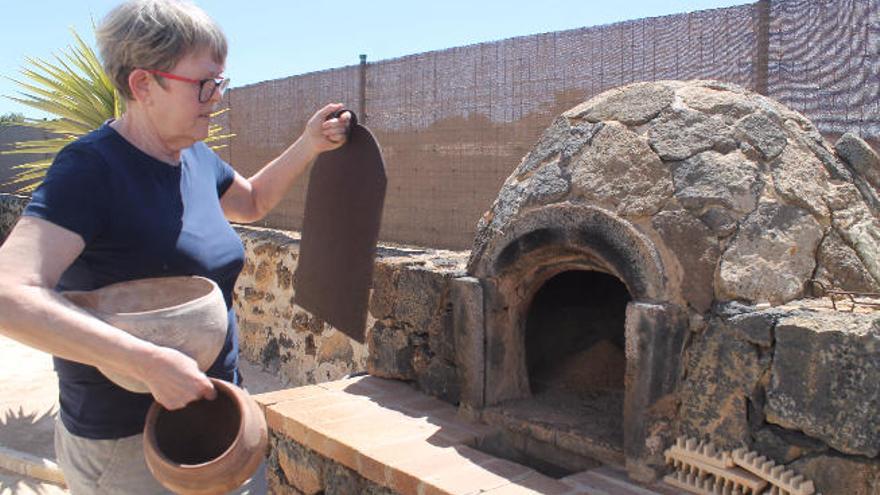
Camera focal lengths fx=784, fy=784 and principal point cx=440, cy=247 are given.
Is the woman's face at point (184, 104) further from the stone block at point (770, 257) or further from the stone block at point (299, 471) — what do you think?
the stone block at point (299, 471)

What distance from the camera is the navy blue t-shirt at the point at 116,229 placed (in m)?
1.82

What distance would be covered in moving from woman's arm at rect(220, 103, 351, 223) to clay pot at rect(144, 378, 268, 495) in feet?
2.56

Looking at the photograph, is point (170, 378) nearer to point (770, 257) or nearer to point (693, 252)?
point (693, 252)

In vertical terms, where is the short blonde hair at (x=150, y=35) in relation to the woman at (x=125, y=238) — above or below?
above

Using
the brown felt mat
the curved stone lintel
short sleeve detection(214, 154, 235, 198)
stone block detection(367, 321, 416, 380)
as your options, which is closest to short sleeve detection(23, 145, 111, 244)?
short sleeve detection(214, 154, 235, 198)

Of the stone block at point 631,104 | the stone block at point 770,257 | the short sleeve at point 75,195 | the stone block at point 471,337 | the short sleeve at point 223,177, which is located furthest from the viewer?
the stone block at point 471,337

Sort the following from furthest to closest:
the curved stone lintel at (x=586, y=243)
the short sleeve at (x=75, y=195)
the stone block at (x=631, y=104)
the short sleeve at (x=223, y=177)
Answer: the stone block at (x=631, y=104)
the curved stone lintel at (x=586, y=243)
the short sleeve at (x=223, y=177)
the short sleeve at (x=75, y=195)

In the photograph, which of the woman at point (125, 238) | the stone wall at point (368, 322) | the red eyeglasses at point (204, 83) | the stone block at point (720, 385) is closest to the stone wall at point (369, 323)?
the stone wall at point (368, 322)

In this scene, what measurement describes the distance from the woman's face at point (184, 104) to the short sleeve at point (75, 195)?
194 millimetres

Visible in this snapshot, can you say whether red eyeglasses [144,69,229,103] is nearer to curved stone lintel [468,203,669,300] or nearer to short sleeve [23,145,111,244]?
short sleeve [23,145,111,244]

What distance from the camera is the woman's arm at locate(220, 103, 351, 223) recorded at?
8.76ft

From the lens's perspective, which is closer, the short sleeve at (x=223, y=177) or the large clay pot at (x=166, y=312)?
the large clay pot at (x=166, y=312)

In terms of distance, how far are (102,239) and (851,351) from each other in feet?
7.15

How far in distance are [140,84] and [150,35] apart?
0.13 meters
